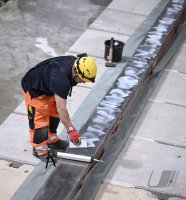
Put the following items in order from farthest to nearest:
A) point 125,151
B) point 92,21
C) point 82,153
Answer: point 92,21
point 125,151
point 82,153

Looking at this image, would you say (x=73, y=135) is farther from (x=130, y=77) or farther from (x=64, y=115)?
(x=130, y=77)

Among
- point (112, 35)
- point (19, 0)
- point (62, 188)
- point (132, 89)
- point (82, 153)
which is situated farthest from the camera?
point (19, 0)

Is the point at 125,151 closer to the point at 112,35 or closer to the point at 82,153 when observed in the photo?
the point at 82,153

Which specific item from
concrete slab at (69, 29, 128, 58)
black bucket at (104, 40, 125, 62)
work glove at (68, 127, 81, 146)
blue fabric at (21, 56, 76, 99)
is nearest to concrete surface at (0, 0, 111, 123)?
concrete slab at (69, 29, 128, 58)

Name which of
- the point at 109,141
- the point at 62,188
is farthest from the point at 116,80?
the point at 62,188

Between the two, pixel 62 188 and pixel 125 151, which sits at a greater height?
pixel 62 188

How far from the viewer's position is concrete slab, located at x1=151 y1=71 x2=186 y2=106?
28.2 feet

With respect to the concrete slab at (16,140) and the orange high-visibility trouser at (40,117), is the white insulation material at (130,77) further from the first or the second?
the concrete slab at (16,140)

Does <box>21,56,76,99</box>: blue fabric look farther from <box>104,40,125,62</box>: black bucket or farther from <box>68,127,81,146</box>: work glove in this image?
<box>104,40,125,62</box>: black bucket

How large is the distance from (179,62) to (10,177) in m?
4.69

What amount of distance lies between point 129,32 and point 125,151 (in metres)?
4.19

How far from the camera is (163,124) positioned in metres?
7.90

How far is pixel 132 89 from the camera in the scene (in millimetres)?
8094

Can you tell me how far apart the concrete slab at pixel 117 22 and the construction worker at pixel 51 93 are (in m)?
4.44
